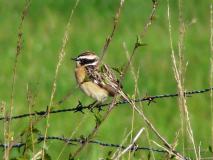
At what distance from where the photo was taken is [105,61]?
1402cm

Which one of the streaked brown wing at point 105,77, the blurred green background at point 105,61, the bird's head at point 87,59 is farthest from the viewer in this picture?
the blurred green background at point 105,61

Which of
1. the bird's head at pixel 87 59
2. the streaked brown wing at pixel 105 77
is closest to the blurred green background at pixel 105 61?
the bird's head at pixel 87 59

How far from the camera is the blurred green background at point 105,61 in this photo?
11.7 meters

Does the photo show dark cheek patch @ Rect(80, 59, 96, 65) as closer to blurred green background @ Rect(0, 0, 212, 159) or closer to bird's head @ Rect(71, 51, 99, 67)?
bird's head @ Rect(71, 51, 99, 67)

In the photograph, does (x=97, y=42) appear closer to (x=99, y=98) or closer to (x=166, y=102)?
(x=166, y=102)

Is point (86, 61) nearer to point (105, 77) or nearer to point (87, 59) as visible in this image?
point (87, 59)

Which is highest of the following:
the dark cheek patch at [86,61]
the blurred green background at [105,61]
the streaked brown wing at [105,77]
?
the blurred green background at [105,61]

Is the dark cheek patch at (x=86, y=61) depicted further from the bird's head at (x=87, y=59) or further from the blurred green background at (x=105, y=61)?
the blurred green background at (x=105, y=61)

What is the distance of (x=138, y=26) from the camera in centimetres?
1656

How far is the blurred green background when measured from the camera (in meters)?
11.7

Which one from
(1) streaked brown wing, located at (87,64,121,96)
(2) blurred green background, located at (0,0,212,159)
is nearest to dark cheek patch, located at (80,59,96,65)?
(1) streaked brown wing, located at (87,64,121,96)

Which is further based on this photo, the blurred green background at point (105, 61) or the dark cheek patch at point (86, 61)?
the blurred green background at point (105, 61)

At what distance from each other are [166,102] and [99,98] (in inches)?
161

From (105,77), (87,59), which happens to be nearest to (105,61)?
(87,59)
